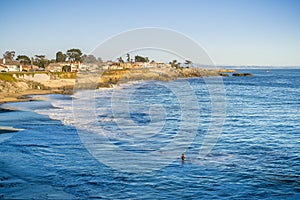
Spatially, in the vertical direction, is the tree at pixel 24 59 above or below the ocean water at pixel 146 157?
above

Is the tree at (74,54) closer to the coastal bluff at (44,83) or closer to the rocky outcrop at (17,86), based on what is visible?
the coastal bluff at (44,83)

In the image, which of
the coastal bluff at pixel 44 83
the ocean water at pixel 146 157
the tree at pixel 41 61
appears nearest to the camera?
the ocean water at pixel 146 157

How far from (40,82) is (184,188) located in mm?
65548

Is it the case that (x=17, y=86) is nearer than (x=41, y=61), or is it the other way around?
(x=17, y=86)

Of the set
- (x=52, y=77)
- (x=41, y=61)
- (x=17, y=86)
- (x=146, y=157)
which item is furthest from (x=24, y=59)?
(x=146, y=157)

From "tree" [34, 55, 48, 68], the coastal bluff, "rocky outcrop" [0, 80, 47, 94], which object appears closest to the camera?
the coastal bluff

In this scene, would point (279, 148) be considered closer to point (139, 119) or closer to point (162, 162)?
point (162, 162)

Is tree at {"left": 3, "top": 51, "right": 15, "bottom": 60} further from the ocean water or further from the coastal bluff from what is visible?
the ocean water

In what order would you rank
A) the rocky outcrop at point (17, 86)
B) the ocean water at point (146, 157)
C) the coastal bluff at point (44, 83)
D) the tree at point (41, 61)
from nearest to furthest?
the ocean water at point (146, 157)
the coastal bluff at point (44, 83)
the rocky outcrop at point (17, 86)
the tree at point (41, 61)

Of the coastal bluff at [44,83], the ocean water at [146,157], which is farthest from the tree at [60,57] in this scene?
the ocean water at [146,157]

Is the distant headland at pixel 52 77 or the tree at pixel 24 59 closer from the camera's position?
the distant headland at pixel 52 77

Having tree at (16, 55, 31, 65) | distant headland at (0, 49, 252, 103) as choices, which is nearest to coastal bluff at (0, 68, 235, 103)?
distant headland at (0, 49, 252, 103)

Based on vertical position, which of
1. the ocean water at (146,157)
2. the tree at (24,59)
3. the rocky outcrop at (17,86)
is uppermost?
the tree at (24,59)

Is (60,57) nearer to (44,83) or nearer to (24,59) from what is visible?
(24,59)
